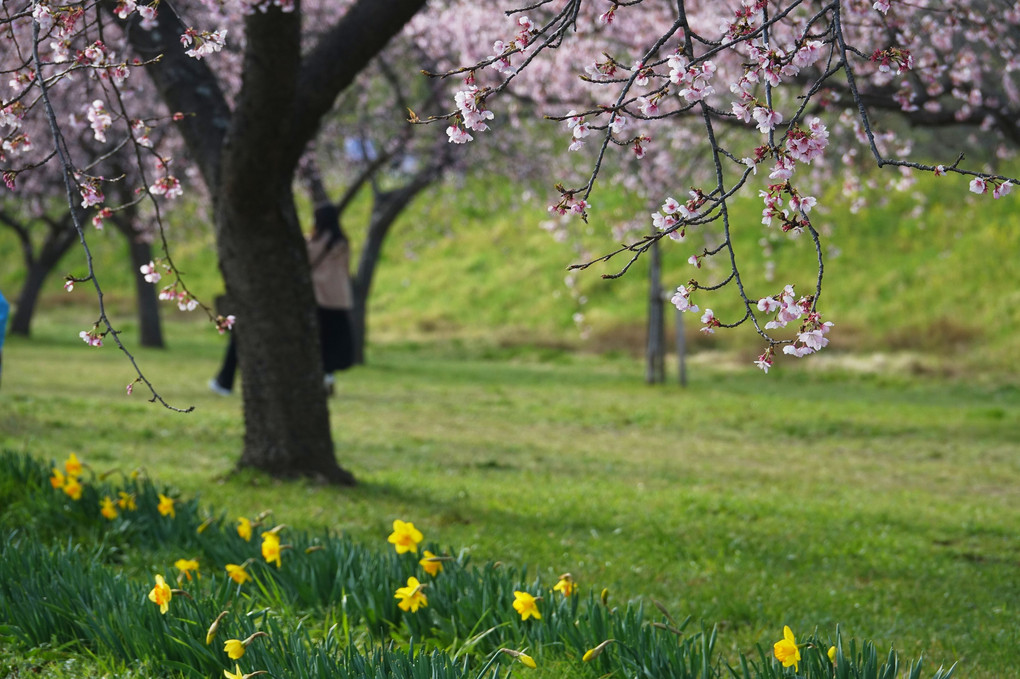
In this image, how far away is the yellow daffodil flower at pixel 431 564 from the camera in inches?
142

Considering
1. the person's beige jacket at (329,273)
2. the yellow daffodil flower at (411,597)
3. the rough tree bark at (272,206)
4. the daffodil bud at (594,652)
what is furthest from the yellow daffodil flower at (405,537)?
the person's beige jacket at (329,273)

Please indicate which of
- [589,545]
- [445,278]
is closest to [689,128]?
[589,545]

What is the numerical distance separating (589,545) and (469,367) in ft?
48.6

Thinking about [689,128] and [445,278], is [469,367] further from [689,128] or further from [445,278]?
[445,278]

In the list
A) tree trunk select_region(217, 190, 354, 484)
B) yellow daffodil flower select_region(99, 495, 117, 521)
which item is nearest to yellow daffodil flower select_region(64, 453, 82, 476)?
yellow daffodil flower select_region(99, 495, 117, 521)

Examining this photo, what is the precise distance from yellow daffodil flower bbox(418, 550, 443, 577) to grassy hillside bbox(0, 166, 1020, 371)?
13.1 m

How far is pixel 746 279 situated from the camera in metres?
26.4

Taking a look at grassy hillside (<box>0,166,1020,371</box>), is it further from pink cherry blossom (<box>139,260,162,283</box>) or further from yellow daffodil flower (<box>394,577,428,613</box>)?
yellow daffodil flower (<box>394,577,428,613</box>)

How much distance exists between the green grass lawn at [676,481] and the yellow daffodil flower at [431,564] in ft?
3.58

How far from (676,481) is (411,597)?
5154 mm

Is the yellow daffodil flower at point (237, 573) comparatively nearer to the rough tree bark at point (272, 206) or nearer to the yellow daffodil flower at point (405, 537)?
the yellow daffodil flower at point (405, 537)

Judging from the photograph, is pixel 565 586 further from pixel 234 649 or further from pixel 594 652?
pixel 234 649

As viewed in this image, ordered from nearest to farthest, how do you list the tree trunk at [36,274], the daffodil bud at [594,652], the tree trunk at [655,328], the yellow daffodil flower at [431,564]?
the daffodil bud at [594,652] → the yellow daffodil flower at [431,564] → the tree trunk at [655,328] → the tree trunk at [36,274]

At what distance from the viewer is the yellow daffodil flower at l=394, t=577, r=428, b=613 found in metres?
3.35
